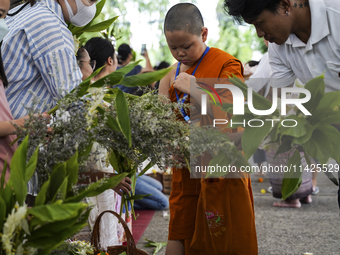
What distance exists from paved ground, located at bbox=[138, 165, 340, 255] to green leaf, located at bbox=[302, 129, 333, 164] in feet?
6.30

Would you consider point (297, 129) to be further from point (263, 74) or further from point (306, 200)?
point (306, 200)

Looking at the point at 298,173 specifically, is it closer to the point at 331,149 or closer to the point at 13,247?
the point at 331,149

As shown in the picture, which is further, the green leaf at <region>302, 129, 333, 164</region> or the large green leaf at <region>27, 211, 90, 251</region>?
the green leaf at <region>302, 129, 333, 164</region>

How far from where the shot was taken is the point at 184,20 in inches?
75.4

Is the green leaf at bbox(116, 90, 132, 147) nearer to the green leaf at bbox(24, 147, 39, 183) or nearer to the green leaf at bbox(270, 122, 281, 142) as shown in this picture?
the green leaf at bbox(24, 147, 39, 183)

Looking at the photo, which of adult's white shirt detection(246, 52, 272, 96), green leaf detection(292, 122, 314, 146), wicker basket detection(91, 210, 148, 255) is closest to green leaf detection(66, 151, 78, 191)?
wicker basket detection(91, 210, 148, 255)

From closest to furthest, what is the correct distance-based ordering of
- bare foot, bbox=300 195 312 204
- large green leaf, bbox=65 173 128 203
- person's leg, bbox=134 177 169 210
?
large green leaf, bbox=65 173 128 203, person's leg, bbox=134 177 169 210, bare foot, bbox=300 195 312 204

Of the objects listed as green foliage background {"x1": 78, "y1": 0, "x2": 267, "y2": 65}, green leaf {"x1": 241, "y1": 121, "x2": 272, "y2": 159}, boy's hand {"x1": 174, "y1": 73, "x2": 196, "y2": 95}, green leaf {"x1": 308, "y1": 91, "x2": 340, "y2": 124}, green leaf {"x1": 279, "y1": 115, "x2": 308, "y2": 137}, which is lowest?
green leaf {"x1": 241, "y1": 121, "x2": 272, "y2": 159}

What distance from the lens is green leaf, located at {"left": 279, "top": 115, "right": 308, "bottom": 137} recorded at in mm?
1174

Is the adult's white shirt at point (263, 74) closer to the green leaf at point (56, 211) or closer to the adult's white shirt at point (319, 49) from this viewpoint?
the adult's white shirt at point (319, 49)

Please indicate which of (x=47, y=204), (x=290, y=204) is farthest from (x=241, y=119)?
(x=290, y=204)

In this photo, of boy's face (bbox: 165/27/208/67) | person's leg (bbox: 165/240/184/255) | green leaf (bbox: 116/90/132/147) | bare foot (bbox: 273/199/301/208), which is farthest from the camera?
bare foot (bbox: 273/199/301/208)

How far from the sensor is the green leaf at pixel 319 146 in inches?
47.3

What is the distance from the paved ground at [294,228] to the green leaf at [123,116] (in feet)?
7.01
